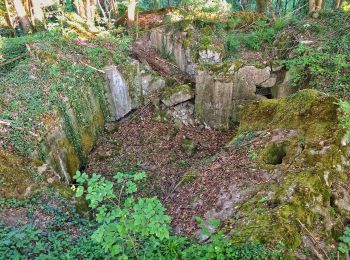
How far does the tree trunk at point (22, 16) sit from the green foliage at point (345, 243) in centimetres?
1557

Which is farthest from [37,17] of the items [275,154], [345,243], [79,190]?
[345,243]

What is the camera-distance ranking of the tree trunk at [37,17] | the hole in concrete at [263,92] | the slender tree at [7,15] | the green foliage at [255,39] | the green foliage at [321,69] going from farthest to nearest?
the slender tree at [7,15] → the tree trunk at [37,17] → the green foliage at [255,39] → the hole in concrete at [263,92] → the green foliage at [321,69]

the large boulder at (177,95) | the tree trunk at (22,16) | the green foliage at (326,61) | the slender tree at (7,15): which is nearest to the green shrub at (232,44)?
the green foliage at (326,61)

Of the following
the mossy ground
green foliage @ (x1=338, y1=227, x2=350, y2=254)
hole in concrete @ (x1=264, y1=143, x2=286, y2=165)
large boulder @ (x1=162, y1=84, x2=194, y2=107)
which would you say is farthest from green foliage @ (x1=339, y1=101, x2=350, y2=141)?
the mossy ground

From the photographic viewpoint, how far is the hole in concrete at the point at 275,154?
6.62 meters

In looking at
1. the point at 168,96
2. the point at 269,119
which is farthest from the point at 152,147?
the point at 269,119

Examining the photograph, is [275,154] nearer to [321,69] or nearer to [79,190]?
[321,69]

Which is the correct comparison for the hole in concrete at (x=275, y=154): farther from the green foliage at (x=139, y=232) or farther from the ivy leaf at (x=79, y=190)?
the ivy leaf at (x=79, y=190)

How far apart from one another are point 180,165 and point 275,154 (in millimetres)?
3865

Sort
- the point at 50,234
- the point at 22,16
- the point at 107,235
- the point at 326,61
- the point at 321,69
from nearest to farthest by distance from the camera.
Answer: the point at 107,235 → the point at 50,234 → the point at 321,69 → the point at 326,61 → the point at 22,16

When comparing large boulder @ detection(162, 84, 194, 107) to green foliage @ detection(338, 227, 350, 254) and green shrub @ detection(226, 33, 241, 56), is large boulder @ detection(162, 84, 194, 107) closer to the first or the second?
green shrub @ detection(226, 33, 241, 56)

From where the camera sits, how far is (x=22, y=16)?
14.2 meters

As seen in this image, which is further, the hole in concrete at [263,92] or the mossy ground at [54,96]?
the hole in concrete at [263,92]

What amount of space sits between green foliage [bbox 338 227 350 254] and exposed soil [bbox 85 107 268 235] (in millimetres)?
1772
